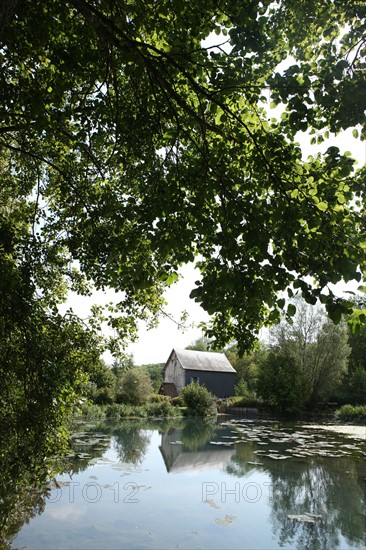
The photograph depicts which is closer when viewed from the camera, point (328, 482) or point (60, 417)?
point (60, 417)

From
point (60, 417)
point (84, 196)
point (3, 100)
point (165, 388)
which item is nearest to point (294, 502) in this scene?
point (60, 417)

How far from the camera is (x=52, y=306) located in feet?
22.7

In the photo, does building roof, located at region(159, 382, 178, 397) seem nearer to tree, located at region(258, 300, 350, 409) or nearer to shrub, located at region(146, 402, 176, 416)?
shrub, located at region(146, 402, 176, 416)

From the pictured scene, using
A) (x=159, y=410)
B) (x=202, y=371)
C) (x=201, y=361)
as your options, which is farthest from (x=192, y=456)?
(x=201, y=361)

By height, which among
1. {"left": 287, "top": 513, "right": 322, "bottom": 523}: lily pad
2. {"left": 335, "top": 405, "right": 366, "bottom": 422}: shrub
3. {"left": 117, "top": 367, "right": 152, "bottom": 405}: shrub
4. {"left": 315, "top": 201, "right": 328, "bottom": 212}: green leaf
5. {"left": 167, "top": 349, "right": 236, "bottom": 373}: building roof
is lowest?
{"left": 287, "top": 513, "right": 322, "bottom": 523}: lily pad

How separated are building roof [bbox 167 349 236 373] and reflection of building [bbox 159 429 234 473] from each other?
2790 cm

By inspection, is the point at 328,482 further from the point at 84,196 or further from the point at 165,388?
the point at 165,388

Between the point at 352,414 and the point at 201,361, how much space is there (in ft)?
65.9

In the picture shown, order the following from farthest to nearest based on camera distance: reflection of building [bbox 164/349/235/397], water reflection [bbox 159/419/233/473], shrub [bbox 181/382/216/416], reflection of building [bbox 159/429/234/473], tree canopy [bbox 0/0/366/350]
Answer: reflection of building [bbox 164/349/235/397] < shrub [bbox 181/382/216/416] < water reflection [bbox 159/419/233/473] < reflection of building [bbox 159/429/234/473] < tree canopy [bbox 0/0/366/350]

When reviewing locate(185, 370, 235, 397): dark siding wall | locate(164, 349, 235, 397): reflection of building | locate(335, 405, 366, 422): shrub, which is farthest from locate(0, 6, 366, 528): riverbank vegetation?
locate(185, 370, 235, 397): dark siding wall

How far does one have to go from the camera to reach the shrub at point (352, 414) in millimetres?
30922

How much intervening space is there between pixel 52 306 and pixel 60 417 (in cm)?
201

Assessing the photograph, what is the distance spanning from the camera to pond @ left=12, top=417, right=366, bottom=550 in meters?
7.44

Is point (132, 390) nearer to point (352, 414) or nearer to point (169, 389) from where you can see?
point (169, 389)
